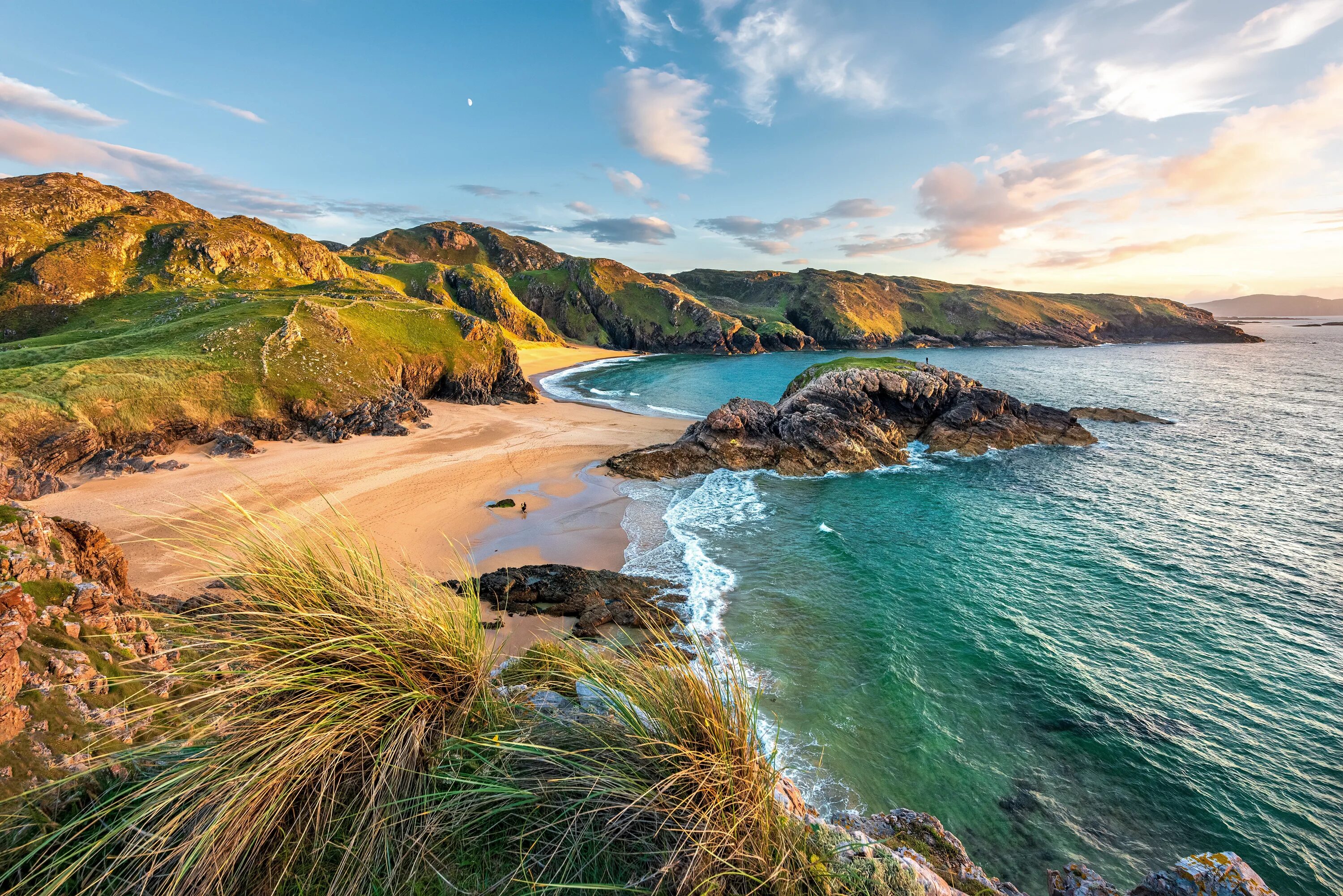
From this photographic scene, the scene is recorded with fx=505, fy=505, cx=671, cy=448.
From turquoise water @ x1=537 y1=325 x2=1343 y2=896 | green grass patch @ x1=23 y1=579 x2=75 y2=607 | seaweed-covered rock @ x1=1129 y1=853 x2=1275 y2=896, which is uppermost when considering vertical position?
green grass patch @ x1=23 y1=579 x2=75 y2=607

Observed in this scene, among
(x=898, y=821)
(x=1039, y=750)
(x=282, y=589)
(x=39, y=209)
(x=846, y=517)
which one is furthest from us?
(x=39, y=209)

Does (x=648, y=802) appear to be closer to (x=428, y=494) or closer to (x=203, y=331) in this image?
(x=428, y=494)

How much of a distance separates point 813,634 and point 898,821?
7.12m

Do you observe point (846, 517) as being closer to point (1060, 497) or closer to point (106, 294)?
point (1060, 497)

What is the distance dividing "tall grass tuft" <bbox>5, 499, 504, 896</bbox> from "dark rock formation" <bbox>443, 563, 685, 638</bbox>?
9484 millimetres

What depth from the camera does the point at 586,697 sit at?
4777 mm

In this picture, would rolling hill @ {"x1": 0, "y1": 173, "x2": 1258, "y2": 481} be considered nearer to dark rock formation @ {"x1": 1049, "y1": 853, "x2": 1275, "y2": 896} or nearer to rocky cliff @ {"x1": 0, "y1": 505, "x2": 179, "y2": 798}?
rocky cliff @ {"x1": 0, "y1": 505, "x2": 179, "y2": 798}

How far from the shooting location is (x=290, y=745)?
10.0 ft

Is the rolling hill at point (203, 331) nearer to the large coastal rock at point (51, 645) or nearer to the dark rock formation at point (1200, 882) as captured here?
the large coastal rock at point (51, 645)

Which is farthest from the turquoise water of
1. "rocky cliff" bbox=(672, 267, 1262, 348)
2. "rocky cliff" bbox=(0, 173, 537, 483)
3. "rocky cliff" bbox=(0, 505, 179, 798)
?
"rocky cliff" bbox=(672, 267, 1262, 348)

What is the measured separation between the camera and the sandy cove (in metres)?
17.0

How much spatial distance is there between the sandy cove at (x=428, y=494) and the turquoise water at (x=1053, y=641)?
3251 millimetres

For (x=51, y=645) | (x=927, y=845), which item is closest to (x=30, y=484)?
(x=51, y=645)

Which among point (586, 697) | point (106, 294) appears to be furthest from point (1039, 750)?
point (106, 294)
